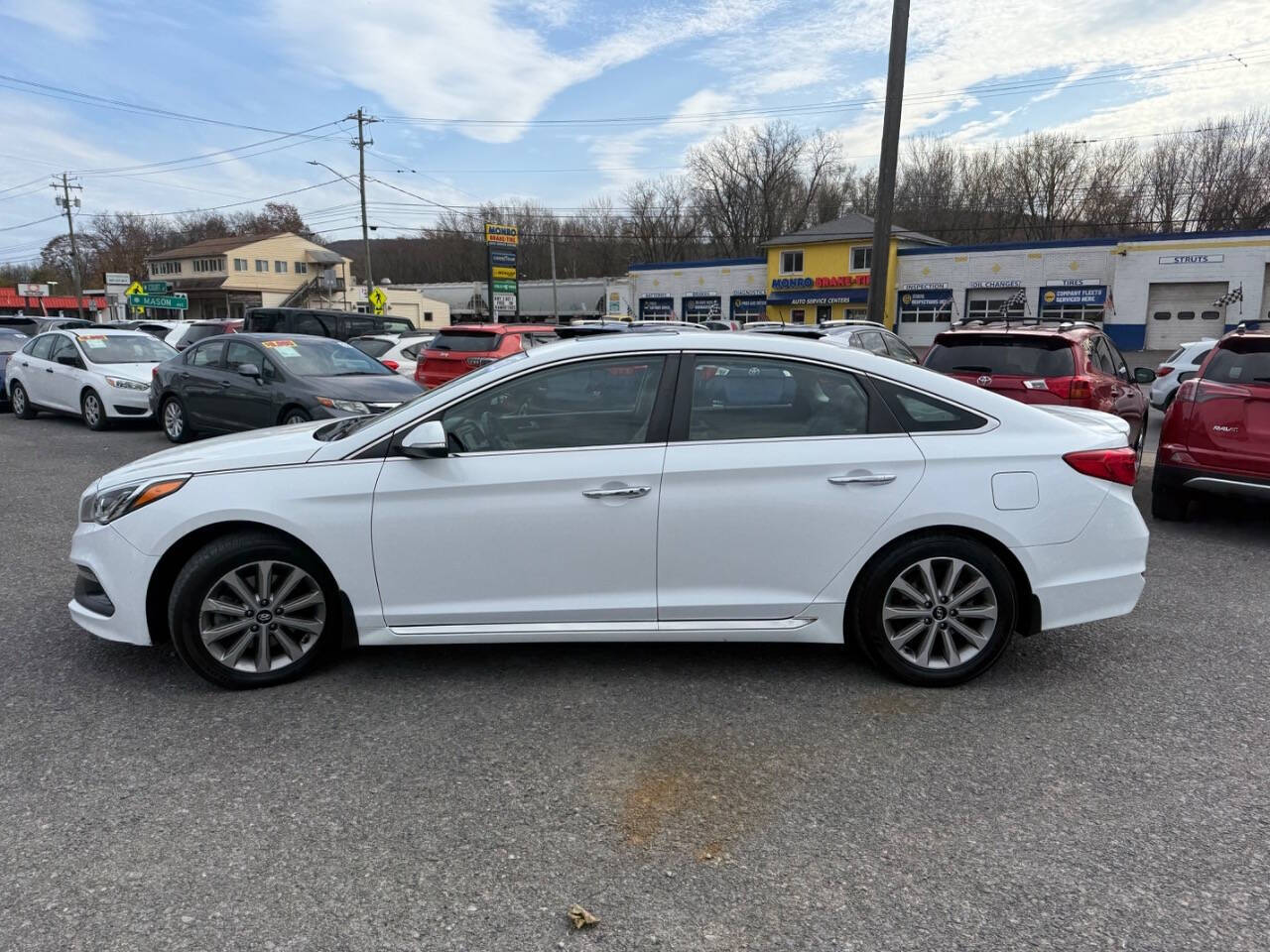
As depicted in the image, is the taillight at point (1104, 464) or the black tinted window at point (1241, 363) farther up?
the black tinted window at point (1241, 363)

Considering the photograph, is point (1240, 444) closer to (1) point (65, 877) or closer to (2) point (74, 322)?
(1) point (65, 877)

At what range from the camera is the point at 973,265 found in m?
42.3

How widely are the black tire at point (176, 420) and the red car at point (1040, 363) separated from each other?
9.36m

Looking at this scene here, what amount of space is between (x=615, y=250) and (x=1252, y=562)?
77389 mm

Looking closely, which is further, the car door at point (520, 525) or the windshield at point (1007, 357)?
the windshield at point (1007, 357)

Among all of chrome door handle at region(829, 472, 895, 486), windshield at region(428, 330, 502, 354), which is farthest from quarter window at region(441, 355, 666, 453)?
windshield at region(428, 330, 502, 354)

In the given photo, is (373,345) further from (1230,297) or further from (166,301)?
(166,301)

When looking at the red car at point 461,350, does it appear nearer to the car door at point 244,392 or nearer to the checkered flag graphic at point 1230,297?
the car door at point 244,392

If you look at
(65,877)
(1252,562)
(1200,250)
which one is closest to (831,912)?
(65,877)

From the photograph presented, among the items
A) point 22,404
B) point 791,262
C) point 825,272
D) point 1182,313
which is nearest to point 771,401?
point 22,404

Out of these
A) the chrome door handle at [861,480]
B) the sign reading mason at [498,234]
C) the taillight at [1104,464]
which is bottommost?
the chrome door handle at [861,480]

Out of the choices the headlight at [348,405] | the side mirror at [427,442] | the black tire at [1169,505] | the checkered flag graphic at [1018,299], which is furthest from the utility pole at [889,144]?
the checkered flag graphic at [1018,299]

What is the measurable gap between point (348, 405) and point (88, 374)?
19.7 ft

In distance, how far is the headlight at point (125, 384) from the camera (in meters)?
12.4
